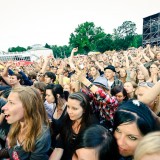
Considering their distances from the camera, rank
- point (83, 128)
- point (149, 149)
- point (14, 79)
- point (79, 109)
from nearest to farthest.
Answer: point (149, 149)
point (83, 128)
point (79, 109)
point (14, 79)

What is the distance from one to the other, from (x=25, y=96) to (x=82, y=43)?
8241 centimetres

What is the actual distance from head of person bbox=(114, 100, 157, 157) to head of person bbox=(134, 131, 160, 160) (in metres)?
0.49

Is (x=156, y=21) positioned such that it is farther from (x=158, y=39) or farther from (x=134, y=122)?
(x=134, y=122)

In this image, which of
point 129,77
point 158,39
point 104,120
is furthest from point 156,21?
point 104,120

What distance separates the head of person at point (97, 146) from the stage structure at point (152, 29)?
39081 mm

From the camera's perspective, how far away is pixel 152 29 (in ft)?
136

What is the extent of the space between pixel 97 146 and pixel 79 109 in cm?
118

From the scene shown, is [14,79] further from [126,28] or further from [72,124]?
[126,28]

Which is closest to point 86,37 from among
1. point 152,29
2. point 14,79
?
point 152,29

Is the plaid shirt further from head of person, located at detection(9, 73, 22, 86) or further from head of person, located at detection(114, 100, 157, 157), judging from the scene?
head of person, located at detection(9, 73, 22, 86)

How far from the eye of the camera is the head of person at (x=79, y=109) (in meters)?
3.11

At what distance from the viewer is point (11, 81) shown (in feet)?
19.2

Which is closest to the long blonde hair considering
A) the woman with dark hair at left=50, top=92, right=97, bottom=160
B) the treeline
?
the woman with dark hair at left=50, top=92, right=97, bottom=160

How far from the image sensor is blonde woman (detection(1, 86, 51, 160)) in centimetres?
252
